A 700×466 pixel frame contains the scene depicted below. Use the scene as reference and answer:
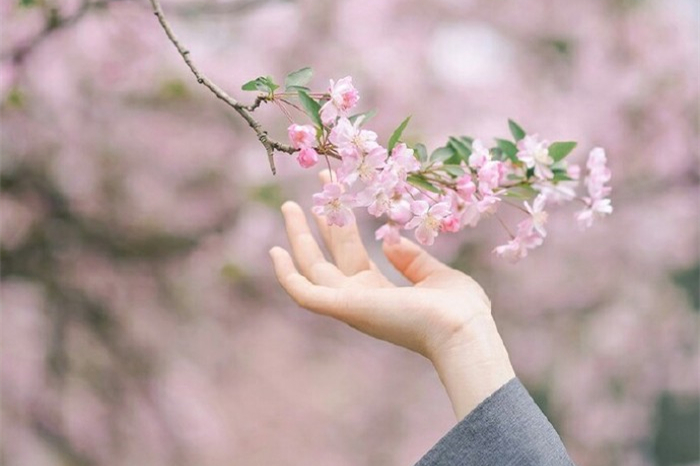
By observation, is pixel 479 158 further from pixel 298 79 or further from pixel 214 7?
pixel 214 7

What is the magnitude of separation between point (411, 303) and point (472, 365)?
0.08 m

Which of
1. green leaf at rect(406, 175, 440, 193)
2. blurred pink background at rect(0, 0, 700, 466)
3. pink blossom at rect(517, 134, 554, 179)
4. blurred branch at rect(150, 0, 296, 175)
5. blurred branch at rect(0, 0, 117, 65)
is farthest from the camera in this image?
blurred pink background at rect(0, 0, 700, 466)

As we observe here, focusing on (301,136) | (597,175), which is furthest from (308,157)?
(597,175)

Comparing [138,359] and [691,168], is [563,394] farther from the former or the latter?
[138,359]

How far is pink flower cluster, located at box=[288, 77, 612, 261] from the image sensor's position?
2.56 ft

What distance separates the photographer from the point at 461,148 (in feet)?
2.97

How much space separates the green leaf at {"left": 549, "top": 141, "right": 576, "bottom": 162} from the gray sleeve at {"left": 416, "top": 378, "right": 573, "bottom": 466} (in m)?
0.28

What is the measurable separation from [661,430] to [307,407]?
5.72 ft

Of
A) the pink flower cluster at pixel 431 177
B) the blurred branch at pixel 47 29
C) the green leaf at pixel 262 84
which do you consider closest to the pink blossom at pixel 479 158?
the pink flower cluster at pixel 431 177

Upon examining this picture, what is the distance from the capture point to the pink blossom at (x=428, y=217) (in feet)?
2.70

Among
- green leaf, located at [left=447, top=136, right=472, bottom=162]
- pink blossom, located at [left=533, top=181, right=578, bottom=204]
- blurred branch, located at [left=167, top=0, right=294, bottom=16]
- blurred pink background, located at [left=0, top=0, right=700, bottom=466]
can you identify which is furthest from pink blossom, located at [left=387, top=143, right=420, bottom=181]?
blurred branch, located at [left=167, top=0, right=294, bottom=16]

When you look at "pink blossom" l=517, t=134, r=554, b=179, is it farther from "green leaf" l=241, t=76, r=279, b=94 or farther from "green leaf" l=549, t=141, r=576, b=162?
"green leaf" l=241, t=76, r=279, b=94

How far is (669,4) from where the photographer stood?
9.09 ft

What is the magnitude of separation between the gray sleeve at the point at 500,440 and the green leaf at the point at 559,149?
28 centimetres
